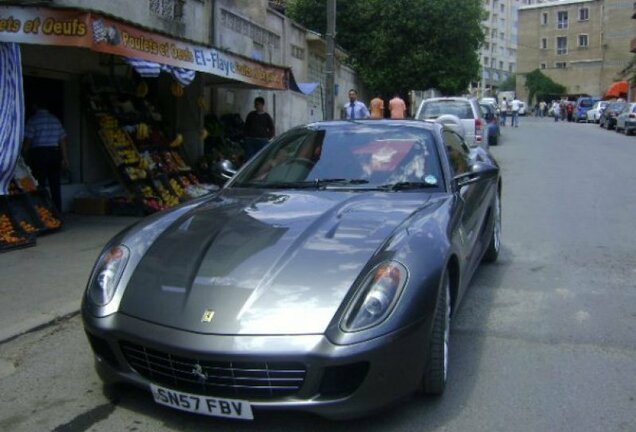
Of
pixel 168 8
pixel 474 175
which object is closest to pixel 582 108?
pixel 168 8

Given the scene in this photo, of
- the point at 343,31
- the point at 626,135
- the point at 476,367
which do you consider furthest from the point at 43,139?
the point at 626,135

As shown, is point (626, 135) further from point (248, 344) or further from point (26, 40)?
point (248, 344)

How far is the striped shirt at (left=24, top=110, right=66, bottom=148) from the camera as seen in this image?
28.7 feet

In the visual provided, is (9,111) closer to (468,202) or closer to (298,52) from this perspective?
(468,202)

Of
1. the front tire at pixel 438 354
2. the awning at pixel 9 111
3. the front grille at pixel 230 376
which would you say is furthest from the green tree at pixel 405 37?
the front grille at pixel 230 376

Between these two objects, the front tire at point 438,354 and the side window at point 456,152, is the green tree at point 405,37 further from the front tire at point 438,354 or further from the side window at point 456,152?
the front tire at point 438,354

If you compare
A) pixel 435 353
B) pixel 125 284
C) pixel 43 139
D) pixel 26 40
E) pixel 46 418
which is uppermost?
pixel 26 40

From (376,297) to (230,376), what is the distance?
0.75 m

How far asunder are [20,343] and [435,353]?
3.00 meters

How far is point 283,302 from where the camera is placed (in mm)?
3109

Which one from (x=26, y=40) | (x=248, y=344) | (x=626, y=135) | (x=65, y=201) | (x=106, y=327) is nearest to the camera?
(x=248, y=344)

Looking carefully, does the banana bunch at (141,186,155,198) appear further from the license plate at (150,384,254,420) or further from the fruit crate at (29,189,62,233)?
the license plate at (150,384,254,420)

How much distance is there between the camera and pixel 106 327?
3256mm

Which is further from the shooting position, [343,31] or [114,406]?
[343,31]
